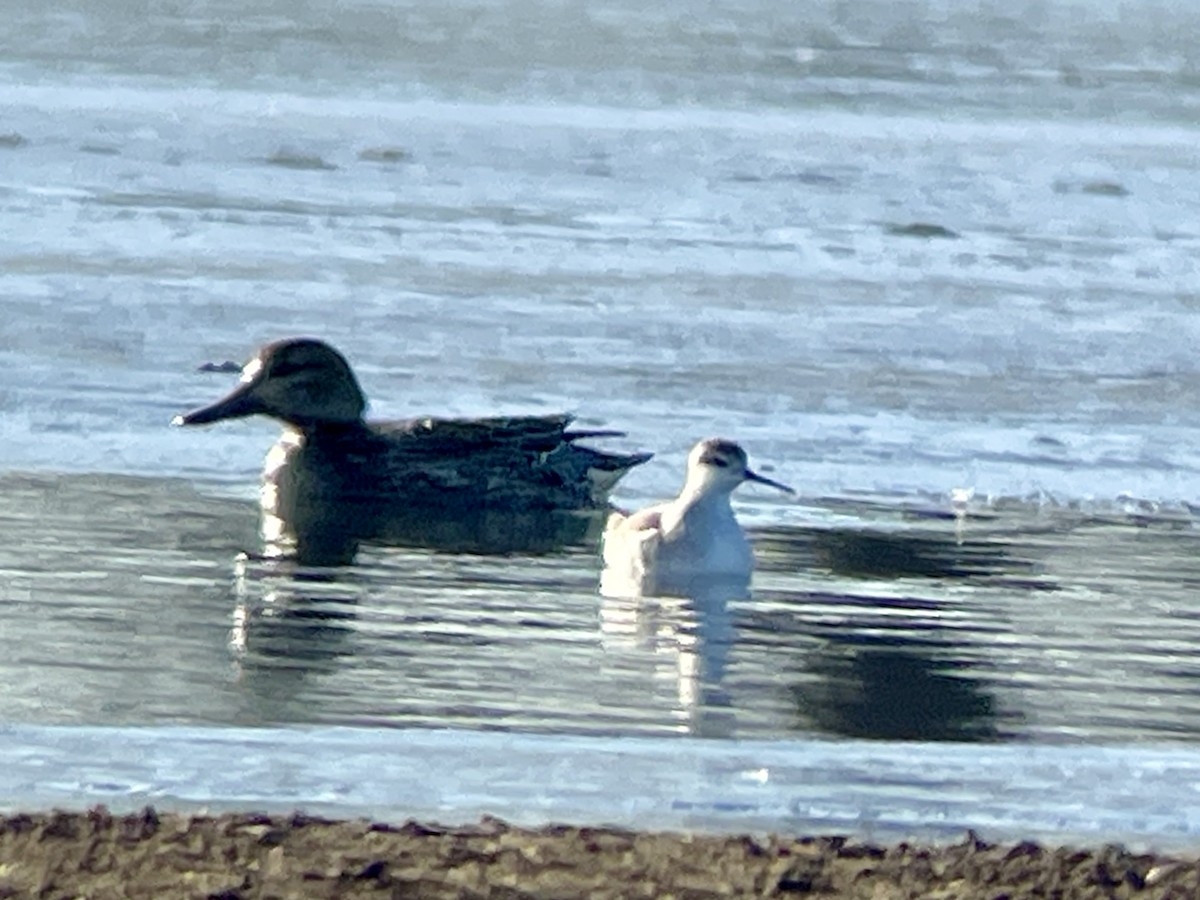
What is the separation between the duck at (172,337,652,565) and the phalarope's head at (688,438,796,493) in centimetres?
91

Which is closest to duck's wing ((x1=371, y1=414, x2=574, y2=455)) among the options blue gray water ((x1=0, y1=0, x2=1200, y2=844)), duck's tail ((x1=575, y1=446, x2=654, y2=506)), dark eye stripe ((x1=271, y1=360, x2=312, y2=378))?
duck's tail ((x1=575, y1=446, x2=654, y2=506))

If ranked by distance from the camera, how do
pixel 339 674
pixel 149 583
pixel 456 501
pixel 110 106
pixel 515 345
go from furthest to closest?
pixel 110 106 < pixel 515 345 < pixel 456 501 < pixel 149 583 < pixel 339 674

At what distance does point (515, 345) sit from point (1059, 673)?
7.40m

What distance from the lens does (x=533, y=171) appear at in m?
24.2

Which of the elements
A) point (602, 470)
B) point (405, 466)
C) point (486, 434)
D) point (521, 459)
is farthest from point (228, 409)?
point (602, 470)

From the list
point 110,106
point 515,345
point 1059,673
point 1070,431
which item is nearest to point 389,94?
point 110,106

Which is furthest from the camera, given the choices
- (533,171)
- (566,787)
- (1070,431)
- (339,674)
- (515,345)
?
(533,171)

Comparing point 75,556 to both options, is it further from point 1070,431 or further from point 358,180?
point 358,180

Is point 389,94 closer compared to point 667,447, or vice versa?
point 667,447

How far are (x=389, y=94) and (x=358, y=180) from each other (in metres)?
6.79

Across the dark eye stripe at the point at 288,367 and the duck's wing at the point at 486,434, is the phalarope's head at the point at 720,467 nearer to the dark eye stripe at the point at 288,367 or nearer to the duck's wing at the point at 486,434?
the duck's wing at the point at 486,434

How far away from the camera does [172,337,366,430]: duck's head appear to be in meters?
13.1

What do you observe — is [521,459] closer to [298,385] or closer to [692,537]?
[298,385]

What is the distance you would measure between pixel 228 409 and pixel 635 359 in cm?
280
